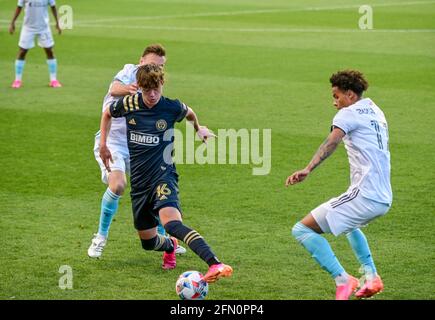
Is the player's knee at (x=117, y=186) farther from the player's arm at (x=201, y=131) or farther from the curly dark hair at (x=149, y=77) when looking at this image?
the curly dark hair at (x=149, y=77)

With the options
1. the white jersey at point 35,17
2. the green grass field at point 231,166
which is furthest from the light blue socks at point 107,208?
the white jersey at point 35,17

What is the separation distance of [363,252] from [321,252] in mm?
532

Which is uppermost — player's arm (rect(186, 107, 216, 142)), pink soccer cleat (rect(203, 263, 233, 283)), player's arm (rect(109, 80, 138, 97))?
player's arm (rect(109, 80, 138, 97))

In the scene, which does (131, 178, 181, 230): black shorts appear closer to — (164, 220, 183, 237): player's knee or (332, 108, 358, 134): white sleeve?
(164, 220, 183, 237): player's knee

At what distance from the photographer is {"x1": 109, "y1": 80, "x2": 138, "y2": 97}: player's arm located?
9.13 m

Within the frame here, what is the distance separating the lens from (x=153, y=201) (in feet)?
28.3

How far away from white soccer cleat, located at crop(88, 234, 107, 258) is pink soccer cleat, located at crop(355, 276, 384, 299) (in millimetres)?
2841

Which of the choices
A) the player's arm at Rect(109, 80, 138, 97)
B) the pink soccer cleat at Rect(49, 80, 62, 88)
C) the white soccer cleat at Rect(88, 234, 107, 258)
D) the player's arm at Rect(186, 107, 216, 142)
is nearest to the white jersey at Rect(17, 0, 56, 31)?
the pink soccer cleat at Rect(49, 80, 62, 88)

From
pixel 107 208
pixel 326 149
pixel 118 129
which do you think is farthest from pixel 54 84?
pixel 326 149

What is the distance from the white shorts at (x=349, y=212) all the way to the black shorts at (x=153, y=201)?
1516 millimetres

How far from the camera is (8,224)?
10477 millimetres
